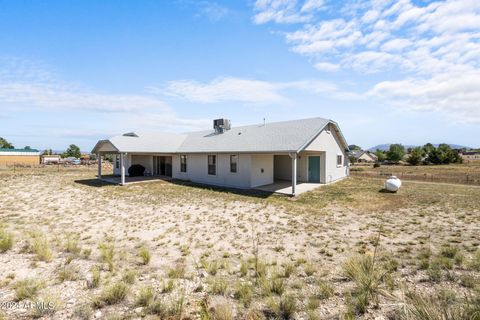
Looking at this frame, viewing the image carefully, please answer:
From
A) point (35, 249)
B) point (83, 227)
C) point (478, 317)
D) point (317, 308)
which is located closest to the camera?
point (478, 317)

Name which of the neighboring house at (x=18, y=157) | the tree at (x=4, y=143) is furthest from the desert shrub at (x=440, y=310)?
the tree at (x=4, y=143)

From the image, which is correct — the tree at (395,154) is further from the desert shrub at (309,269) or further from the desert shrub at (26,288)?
the desert shrub at (26,288)

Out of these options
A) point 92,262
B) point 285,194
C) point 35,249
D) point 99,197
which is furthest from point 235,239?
point 99,197

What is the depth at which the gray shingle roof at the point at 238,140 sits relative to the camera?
16.1 m

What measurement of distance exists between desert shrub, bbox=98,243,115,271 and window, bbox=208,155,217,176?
12.8 meters

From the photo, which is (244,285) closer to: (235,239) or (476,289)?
(235,239)

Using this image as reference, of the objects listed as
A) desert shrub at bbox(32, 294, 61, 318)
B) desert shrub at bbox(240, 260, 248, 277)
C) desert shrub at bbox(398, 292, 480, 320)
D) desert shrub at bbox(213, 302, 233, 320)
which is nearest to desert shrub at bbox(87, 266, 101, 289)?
desert shrub at bbox(32, 294, 61, 318)

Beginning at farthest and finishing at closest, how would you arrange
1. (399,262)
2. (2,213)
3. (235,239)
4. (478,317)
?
(2,213) → (235,239) → (399,262) → (478,317)

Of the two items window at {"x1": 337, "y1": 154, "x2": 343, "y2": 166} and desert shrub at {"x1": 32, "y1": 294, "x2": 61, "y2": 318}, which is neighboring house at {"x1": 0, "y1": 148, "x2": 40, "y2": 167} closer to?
window at {"x1": 337, "y1": 154, "x2": 343, "y2": 166}

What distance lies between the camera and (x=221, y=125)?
23.6 metres

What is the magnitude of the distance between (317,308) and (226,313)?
60.3 inches

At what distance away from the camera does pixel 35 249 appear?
21.6 feet

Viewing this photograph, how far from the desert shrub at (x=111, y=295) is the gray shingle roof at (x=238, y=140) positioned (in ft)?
37.5

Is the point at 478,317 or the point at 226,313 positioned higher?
the point at 478,317
